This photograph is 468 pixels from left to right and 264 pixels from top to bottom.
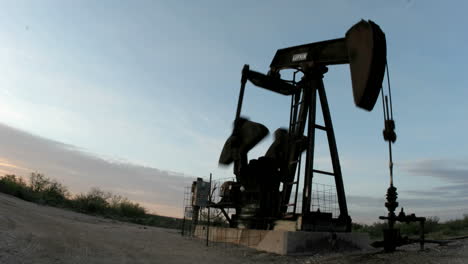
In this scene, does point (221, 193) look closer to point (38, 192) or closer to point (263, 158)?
point (263, 158)

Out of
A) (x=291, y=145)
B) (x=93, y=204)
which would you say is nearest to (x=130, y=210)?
(x=93, y=204)

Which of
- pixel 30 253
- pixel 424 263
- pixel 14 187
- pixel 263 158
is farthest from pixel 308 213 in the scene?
pixel 14 187

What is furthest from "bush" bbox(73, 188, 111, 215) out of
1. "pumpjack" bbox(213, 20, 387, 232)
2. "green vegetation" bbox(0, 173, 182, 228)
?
"pumpjack" bbox(213, 20, 387, 232)

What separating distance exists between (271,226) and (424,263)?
4.75 meters

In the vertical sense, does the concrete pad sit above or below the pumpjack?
below

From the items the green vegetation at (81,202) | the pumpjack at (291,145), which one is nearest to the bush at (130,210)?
the green vegetation at (81,202)

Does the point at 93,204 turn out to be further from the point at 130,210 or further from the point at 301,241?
the point at 301,241

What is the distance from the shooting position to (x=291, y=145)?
10.8 metres

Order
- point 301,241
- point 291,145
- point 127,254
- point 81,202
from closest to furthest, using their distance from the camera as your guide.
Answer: point 127,254
point 301,241
point 291,145
point 81,202

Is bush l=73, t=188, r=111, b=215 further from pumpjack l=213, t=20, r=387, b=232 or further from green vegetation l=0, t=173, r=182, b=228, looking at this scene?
pumpjack l=213, t=20, r=387, b=232

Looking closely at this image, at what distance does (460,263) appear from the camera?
5594mm

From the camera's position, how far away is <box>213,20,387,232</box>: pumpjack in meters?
8.99

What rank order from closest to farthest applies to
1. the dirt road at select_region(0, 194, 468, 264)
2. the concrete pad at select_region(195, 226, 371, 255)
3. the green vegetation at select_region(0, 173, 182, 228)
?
1. the dirt road at select_region(0, 194, 468, 264)
2. the concrete pad at select_region(195, 226, 371, 255)
3. the green vegetation at select_region(0, 173, 182, 228)

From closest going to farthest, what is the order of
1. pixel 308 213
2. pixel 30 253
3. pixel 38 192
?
pixel 30 253
pixel 308 213
pixel 38 192
